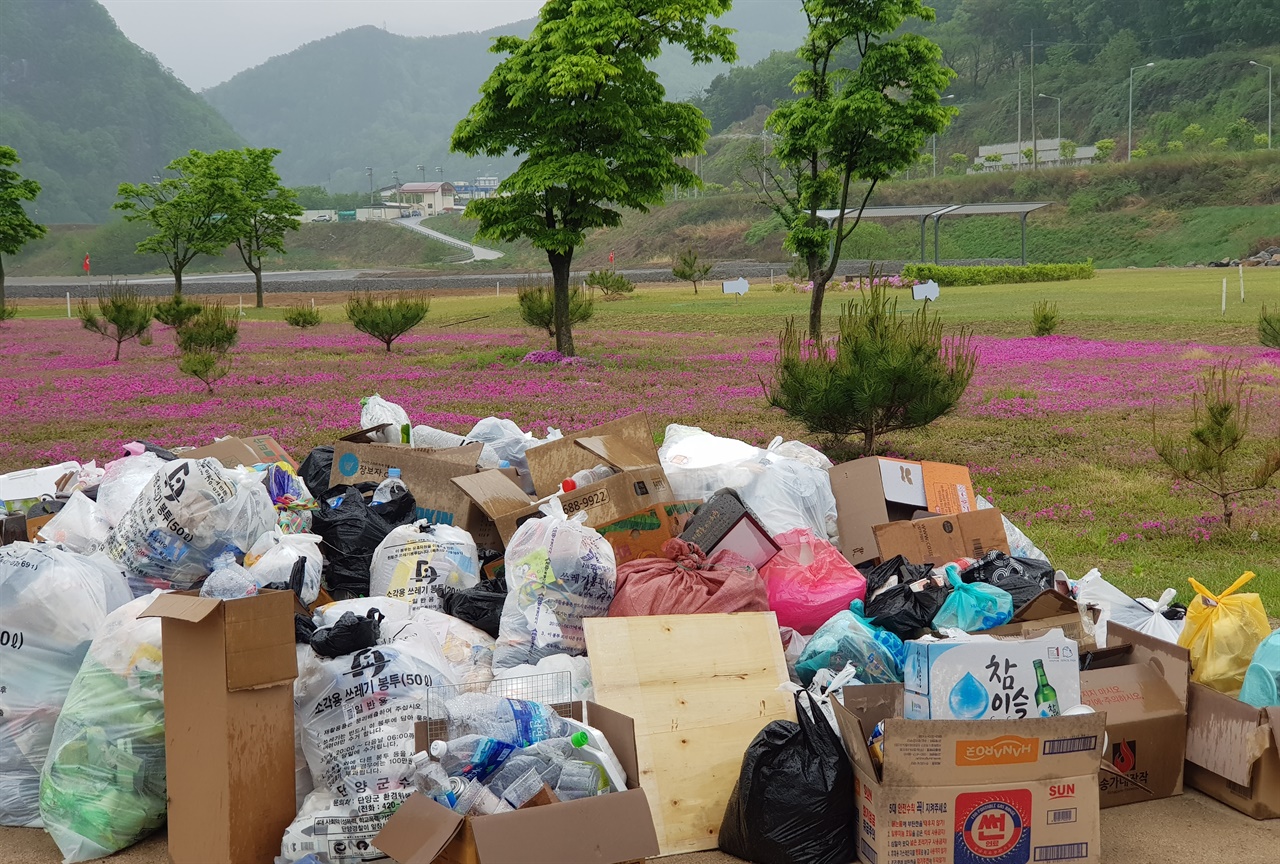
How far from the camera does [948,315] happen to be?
25.3m

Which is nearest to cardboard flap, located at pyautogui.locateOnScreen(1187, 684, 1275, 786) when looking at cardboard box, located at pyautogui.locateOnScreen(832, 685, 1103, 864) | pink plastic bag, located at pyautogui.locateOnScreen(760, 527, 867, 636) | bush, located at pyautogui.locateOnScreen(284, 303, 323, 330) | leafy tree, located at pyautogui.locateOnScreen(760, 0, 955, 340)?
cardboard box, located at pyautogui.locateOnScreen(832, 685, 1103, 864)

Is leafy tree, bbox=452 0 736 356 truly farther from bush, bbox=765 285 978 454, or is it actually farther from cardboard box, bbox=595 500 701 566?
cardboard box, bbox=595 500 701 566

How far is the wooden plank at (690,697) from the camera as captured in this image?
3.54 meters

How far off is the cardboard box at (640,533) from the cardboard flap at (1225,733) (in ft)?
7.66

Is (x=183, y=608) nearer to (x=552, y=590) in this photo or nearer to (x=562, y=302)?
(x=552, y=590)

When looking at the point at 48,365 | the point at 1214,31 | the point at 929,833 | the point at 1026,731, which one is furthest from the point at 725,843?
the point at 1214,31

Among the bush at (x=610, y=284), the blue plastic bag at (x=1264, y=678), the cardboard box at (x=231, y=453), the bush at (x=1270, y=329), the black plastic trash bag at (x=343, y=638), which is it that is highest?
the bush at (x=610, y=284)

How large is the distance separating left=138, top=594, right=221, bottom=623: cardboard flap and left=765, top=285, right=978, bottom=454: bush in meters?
6.44

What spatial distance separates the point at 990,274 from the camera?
124ft

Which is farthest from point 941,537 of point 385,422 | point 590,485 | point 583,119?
point 583,119

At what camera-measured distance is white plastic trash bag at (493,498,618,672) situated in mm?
4098

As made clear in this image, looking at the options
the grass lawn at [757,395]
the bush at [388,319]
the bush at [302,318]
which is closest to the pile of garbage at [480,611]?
the grass lawn at [757,395]

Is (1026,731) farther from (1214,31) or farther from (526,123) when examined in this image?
(1214,31)

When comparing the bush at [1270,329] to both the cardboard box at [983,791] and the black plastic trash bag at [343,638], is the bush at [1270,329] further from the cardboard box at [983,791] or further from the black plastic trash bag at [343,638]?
the black plastic trash bag at [343,638]
